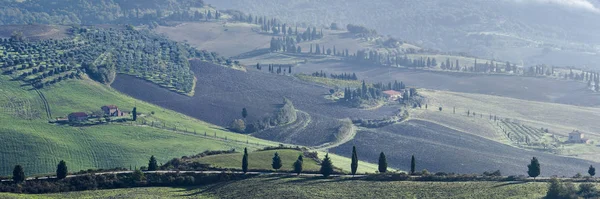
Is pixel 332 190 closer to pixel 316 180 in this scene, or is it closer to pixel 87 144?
pixel 316 180

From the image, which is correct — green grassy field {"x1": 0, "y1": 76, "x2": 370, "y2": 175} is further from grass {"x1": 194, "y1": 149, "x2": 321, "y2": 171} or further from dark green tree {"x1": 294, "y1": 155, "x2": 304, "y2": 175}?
dark green tree {"x1": 294, "y1": 155, "x2": 304, "y2": 175}

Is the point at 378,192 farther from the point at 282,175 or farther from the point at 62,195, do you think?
the point at 62,195

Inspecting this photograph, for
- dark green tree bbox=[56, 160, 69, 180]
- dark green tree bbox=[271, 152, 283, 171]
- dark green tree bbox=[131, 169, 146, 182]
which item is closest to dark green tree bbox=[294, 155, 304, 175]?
dark green tree bbox=[271, 152, 283, 171]

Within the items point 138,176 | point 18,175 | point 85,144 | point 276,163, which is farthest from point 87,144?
point 18,175

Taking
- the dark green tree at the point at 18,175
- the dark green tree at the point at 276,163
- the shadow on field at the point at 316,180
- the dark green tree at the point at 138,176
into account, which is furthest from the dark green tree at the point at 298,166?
the dark green tree at the point at 18,175

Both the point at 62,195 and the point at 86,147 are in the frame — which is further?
the point at 86,147

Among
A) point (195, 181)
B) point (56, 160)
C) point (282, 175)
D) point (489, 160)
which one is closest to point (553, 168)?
point (489, 160)
